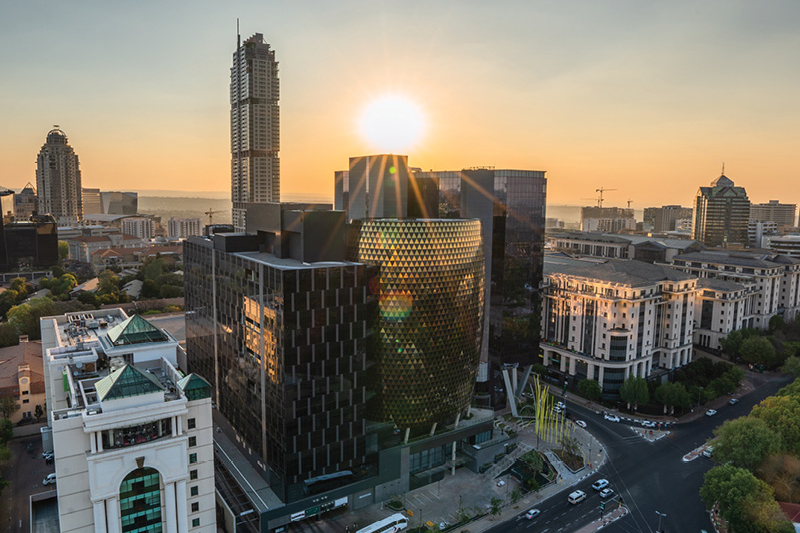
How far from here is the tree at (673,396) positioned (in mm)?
111312

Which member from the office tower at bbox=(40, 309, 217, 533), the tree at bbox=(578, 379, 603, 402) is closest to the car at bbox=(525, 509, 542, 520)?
the office tower at bbox=(40, 309, 217, 533)

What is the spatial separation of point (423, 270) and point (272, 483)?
126ft

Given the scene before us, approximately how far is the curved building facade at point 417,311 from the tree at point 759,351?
95.0 m

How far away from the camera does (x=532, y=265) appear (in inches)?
4437

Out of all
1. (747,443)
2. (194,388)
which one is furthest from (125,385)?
(747,443)

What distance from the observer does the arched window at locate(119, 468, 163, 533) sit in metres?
54.2

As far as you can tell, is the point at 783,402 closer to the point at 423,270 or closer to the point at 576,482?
the point at 576,482

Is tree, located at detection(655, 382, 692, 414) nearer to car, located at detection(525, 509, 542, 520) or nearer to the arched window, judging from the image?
car, located at detection(525, 509, 542, 520)

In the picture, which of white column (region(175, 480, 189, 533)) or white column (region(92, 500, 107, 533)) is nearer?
white column (region(92, 500, 107, 533))

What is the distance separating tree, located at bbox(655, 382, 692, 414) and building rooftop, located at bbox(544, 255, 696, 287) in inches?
919

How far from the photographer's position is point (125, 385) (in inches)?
2148

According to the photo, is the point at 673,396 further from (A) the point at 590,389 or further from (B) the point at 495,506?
(B) the point at 495,506

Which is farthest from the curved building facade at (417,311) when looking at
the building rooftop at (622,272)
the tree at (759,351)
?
the tree at (759,351)

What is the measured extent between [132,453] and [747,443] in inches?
3377
